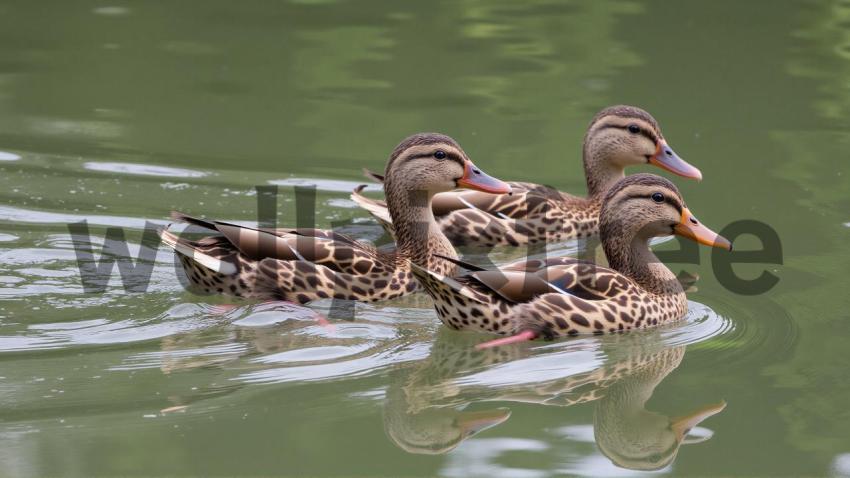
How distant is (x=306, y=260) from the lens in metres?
8.55

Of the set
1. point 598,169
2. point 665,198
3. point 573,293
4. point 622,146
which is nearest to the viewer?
point 573,293

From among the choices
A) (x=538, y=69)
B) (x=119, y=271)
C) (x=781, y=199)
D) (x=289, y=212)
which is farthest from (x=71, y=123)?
(x=781, y=199)

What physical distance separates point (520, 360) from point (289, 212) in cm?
329

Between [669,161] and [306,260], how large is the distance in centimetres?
322

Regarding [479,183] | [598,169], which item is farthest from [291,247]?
[598,169]

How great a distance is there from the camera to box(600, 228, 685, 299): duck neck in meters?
8.51

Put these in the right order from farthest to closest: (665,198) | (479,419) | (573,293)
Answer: (665,198) → (573,293) → (479,419)

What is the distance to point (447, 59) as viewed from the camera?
14.3 m

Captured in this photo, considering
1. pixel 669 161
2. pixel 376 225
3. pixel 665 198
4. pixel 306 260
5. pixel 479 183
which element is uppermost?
pixel 665 198

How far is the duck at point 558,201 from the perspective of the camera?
33.6 feet

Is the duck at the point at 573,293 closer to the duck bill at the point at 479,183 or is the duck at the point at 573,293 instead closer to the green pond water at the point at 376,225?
the green pond water at the point at 376,225

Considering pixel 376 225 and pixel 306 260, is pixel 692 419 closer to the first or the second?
pixel 306 260

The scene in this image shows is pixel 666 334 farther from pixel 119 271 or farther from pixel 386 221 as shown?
pixel 119 271

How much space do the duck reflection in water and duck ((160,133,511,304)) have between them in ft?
2.61
